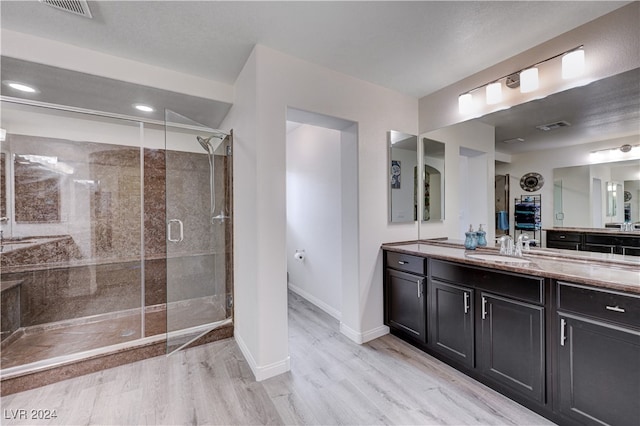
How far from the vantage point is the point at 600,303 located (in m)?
1.34

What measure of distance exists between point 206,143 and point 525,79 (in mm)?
2890

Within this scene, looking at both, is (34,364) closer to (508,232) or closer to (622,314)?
(622,314)

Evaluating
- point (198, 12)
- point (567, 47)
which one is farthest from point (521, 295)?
point (198, 12)

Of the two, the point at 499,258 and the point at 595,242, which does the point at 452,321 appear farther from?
the point at 595,242

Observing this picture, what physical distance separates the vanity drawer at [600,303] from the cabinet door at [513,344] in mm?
152

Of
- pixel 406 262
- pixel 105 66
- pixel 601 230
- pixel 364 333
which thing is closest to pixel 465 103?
pixel 601 230

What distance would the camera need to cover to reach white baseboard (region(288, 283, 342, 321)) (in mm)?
3141

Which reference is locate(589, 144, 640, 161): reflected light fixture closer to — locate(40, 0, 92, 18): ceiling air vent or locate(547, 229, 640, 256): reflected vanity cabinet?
locate(547, 229, 640, 256): reflected vanity cabinet

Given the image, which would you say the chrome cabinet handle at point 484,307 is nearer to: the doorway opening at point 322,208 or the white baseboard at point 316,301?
the doorway opening at point 322,208

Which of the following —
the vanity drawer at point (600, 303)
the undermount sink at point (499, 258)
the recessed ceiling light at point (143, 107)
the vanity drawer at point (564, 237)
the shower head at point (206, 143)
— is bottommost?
the vanity drawer at point (600, 303)

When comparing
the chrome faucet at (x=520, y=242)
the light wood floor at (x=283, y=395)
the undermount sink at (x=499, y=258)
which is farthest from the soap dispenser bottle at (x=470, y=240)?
the light wood floor at (x=283, y=395)

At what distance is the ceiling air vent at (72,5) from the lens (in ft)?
4.96

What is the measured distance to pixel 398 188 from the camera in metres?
2.80

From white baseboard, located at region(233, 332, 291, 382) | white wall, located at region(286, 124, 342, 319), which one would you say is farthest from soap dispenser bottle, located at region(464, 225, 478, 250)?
white baseboard, located at region(233, 332, 291, 382)
